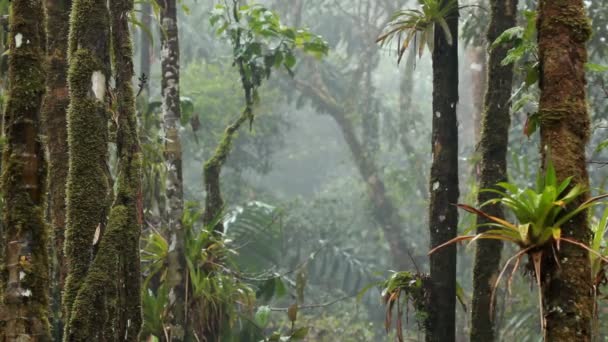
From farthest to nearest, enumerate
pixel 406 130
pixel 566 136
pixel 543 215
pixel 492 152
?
pixel 406 130 → pixel 492 152 → pixel 566 136 → pixel 543 215

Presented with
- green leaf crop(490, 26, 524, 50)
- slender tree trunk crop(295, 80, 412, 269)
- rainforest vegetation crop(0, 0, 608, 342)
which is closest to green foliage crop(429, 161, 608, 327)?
rainforest vegetation crop(0, 0, 608, 342)

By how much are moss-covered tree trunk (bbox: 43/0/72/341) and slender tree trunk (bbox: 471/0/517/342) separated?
8.94 feet

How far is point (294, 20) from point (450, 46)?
37.3ft

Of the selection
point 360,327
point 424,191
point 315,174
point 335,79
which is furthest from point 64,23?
point 315,174

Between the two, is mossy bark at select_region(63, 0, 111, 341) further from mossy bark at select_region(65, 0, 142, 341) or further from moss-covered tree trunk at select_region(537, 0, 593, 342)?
moss-covered tree trunk at select_region(537, 0, 593, 342)

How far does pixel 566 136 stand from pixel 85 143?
2.27 meters

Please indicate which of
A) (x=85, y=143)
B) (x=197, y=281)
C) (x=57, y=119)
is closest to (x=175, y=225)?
(x=197, y=281)

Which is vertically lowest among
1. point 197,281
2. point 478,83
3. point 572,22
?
point 197,281

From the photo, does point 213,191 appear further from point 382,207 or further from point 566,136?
point 382,207

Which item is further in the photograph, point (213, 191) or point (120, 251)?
point (213, 191)

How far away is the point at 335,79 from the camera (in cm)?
1725

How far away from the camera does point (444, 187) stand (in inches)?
194

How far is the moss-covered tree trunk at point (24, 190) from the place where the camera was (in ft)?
9.53

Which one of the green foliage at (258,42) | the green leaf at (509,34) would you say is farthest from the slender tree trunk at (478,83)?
the green leaf at (509,34)
